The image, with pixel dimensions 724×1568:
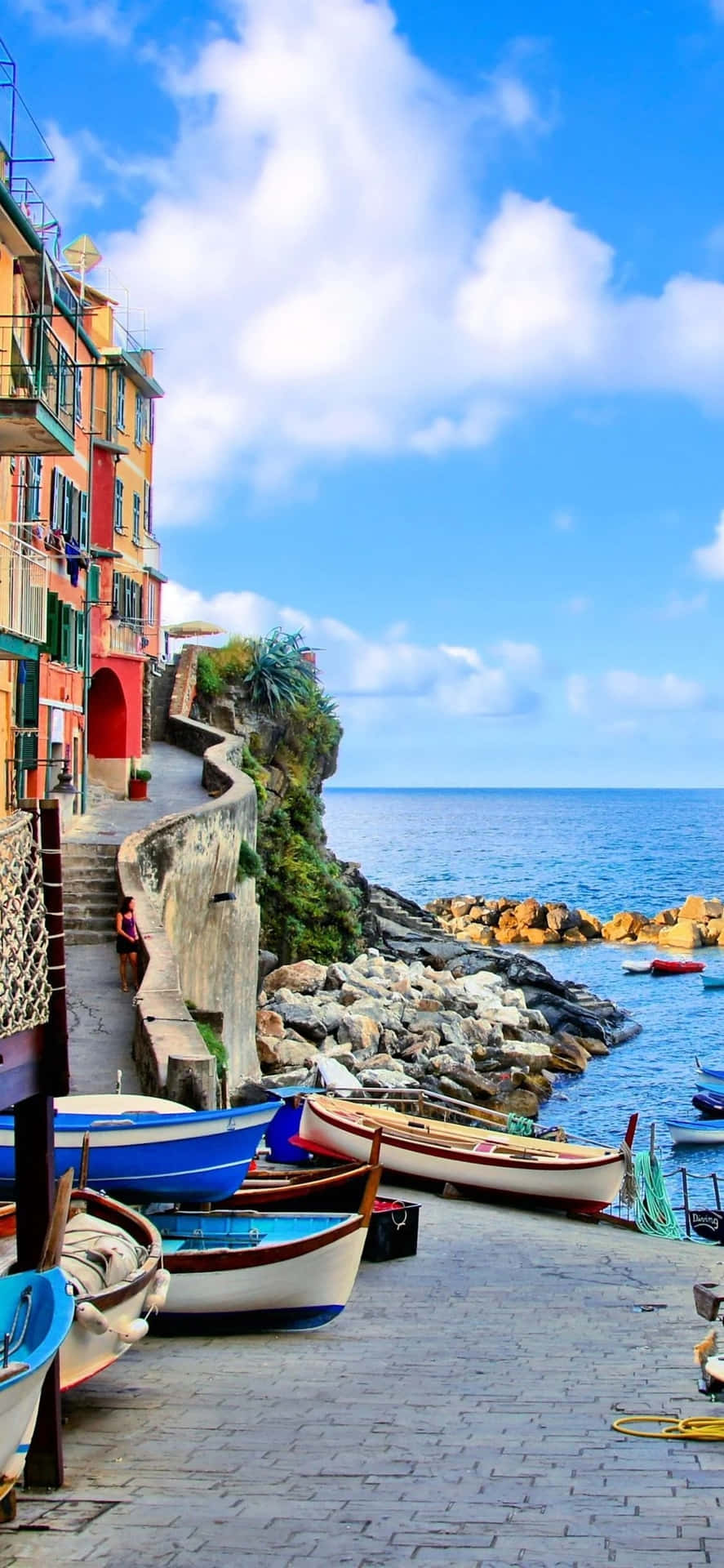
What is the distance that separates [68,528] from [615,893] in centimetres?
6882

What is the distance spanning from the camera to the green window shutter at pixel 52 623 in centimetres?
2466

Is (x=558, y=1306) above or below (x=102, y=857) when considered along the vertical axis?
below

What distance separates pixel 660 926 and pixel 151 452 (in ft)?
131

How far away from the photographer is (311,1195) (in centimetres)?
1322

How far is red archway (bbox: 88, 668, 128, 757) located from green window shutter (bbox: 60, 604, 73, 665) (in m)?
6.33

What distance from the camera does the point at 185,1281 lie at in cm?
1091

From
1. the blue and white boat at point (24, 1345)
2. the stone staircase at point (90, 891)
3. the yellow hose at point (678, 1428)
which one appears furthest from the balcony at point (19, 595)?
the yellow hose at point (678, 1428)

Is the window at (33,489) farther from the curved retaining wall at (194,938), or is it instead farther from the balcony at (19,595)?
the curved retaining wall at (194,938)

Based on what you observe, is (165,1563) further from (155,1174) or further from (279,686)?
(279,686)

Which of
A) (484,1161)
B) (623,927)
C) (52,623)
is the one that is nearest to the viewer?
(484,1161)

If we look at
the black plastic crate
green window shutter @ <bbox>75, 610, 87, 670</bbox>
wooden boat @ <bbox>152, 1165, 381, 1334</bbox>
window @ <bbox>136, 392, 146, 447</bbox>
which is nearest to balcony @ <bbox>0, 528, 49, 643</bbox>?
Result: wooden boat @ <bbox>152, 1165, 381, 1334</bbox>

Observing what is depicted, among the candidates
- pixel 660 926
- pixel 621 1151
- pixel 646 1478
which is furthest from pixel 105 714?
pixel 660 926

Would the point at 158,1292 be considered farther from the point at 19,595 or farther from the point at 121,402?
the point at 121,402

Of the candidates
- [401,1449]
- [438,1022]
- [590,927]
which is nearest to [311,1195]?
[401,1449]
